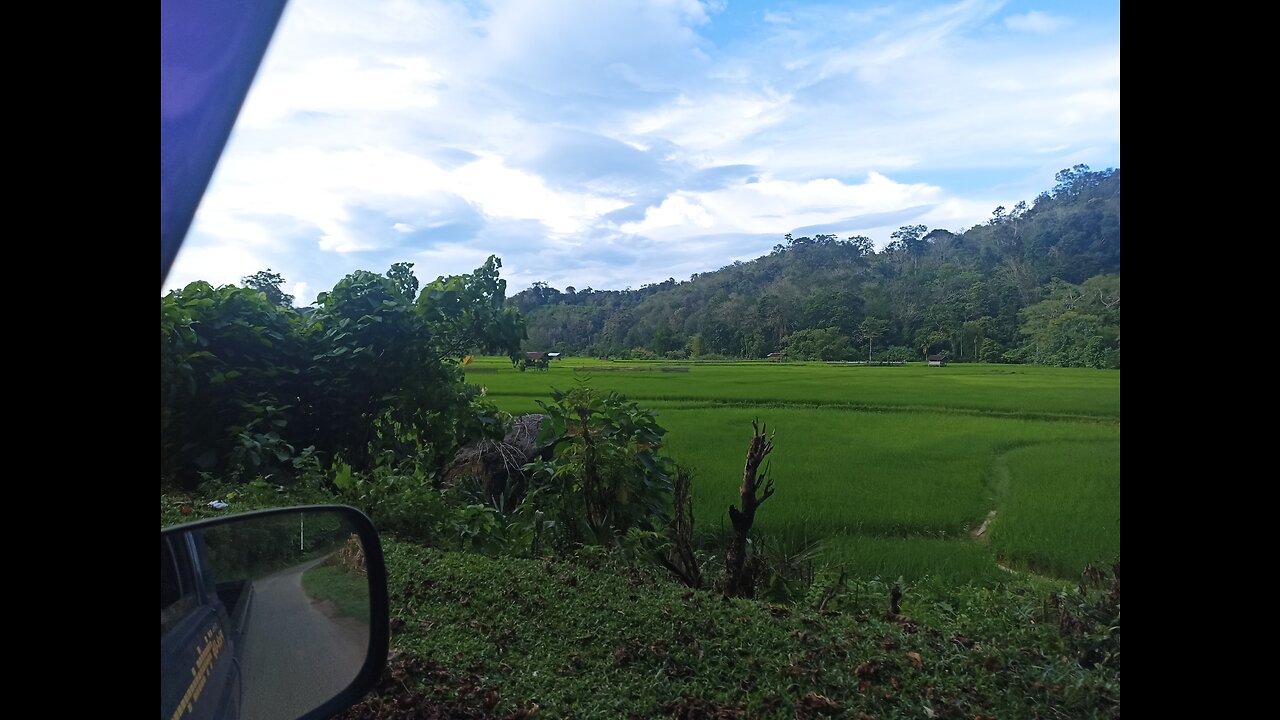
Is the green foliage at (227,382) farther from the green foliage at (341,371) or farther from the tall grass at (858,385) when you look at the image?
the tall grass at (858,385)

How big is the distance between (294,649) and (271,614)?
7 cm

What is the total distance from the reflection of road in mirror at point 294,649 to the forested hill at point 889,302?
76.1 inches

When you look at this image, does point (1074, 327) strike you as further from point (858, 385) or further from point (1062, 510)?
point (858, 385)

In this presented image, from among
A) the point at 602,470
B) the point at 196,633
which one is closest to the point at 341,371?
the point at 602,470

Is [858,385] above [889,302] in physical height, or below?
below

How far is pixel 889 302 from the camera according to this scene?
2.86 metres

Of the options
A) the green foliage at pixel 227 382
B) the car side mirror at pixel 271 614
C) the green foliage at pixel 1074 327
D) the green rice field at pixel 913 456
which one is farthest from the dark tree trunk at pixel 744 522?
the green foliage at pixel 227 382

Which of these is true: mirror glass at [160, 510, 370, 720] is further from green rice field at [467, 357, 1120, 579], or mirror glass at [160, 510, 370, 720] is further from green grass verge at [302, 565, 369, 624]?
green rice field at [467, 357, 1120, 579]

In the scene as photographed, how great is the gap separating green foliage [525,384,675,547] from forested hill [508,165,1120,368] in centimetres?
41

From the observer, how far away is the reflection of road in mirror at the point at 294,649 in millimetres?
947

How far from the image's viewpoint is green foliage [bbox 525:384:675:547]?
105 inches
